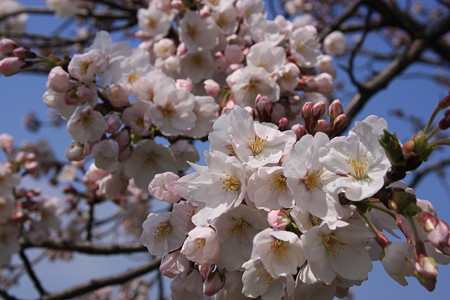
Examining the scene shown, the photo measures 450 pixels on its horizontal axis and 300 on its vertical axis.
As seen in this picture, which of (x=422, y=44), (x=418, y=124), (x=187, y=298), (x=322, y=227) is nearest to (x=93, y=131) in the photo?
(x=187, y=298)

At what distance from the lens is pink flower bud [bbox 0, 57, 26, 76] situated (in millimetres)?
1947

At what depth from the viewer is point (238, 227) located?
4.31ft

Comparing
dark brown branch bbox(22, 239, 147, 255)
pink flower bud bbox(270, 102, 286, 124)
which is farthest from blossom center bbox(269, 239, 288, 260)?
dark brown branch bbox(22, 239, 147, 255)

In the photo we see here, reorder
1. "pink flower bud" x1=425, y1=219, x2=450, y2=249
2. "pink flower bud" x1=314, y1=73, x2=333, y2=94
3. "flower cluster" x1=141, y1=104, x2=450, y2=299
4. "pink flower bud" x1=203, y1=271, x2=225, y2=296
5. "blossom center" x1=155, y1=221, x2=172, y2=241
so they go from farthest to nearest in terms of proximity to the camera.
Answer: "pink flower bud" x1=314, y1=73, x2=333, y2=94, "blossom center" x1=155, y1=221, x2=172, y2=241, "pink flower bud" x1=203, y1=271, x2=225, y2=296, "flower cluster" x1=141, y1=104, x2=450, y2=299, "pink flower bud" x1=425, y1=219, x2=450, y2=249

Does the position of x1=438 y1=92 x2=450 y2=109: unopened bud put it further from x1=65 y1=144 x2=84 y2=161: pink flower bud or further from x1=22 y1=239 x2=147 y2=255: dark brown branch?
x1=22 y1=239 x2=147 y2=255: dark brown branch

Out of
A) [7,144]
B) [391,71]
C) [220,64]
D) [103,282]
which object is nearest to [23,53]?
[220,64]

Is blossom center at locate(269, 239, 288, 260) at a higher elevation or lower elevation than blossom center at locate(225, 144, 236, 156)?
lower

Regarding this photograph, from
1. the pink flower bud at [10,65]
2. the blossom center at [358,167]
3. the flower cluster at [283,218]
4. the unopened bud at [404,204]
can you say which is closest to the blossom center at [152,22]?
the pink flower bud at [10,65]

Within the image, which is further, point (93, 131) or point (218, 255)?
point (93, 131)

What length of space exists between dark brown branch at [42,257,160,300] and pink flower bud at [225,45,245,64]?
5.92 feet

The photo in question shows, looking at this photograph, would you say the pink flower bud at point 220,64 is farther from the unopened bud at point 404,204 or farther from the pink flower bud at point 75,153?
the unopened bud at point 404,204

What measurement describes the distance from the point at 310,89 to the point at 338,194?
136cm

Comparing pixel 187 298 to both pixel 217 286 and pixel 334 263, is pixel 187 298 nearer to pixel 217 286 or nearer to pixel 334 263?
pixel 217 286

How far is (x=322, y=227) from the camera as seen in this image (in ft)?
3.76
